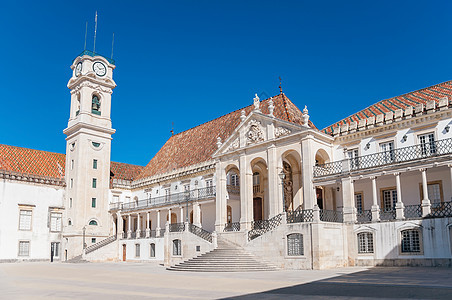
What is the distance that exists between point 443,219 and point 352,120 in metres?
10.5

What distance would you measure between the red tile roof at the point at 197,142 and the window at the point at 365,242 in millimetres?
12063

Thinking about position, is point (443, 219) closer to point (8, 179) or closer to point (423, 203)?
point (423, 203)

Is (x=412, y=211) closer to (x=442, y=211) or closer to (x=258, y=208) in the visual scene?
(x=442, y=211)

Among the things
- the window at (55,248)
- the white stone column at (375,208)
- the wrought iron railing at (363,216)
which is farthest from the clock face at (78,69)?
the white stone column at (375,208)

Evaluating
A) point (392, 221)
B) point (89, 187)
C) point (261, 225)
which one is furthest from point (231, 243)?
point (89, 187)

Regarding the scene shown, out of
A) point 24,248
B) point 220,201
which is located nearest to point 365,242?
point 220,201

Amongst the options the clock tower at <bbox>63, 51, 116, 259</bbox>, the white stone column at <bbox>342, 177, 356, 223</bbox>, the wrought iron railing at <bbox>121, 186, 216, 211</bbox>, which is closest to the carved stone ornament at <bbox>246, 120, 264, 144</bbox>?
the wrought iron railing at <bbox>121, 186, 216, 211</bbox>

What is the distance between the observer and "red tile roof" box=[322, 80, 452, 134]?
86.1 feet

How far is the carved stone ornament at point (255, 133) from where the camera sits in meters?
29.2

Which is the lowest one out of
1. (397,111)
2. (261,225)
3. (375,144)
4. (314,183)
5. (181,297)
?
(181,297)

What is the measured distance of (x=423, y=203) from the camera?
2125cm

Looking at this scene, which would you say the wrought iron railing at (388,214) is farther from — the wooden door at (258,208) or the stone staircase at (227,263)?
the wooden door at (258,208)

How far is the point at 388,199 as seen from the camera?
2547cm

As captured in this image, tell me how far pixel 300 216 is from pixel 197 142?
20423mm
